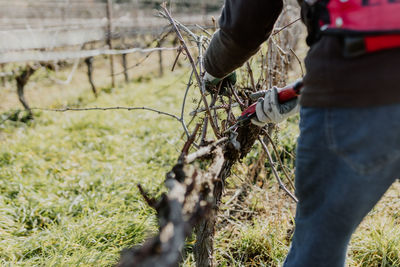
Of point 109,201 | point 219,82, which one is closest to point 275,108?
point 219,82

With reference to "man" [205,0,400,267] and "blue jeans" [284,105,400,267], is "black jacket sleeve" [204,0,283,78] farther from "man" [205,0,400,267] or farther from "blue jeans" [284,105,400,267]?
"blue jeans" [284,105,400,267]

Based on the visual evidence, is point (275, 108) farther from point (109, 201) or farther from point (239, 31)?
point (109, 201)

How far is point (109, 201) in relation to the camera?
3.14 meters

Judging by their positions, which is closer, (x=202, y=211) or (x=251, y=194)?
(x=202, y=211)

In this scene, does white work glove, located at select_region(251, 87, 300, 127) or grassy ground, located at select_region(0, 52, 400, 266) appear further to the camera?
grassy ground, located at select_region(0, 52, 400, 266)

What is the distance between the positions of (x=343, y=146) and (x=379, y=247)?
5.19ft

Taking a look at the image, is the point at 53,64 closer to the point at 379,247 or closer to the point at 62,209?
the point at 62,209

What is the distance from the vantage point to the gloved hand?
1812 mm

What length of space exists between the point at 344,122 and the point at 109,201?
8.49 feet

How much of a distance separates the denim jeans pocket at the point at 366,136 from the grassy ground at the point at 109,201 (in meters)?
1.37

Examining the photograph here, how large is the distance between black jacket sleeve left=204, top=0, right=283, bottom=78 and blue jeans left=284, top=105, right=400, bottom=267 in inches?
18.0

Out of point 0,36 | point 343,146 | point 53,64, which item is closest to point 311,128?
point 343,146

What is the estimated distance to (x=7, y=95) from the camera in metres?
7.66

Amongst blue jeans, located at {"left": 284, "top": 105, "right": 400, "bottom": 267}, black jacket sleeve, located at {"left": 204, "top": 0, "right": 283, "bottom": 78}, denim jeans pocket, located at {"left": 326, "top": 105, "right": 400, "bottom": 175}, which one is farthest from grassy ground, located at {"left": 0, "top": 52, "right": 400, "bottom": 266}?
denim jeans pocket, located at {"left": 326, "top": 105, "right": 400, "bottom": 175}
